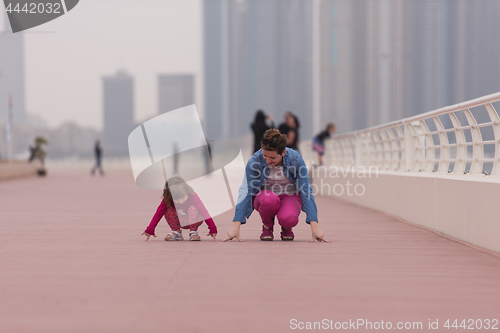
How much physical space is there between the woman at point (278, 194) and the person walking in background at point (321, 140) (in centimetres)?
1118

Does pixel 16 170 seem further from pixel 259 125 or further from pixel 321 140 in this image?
pixel 259 125

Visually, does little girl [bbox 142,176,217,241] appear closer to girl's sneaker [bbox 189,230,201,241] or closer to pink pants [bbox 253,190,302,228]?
girl's sneaker [bbox 189,230,201,241]

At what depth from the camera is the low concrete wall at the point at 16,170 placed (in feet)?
80.8

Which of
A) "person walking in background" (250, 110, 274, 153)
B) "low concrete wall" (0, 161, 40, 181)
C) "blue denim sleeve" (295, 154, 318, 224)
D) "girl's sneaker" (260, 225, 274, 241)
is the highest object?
"person walking in background" (250, 110, 274, 153)

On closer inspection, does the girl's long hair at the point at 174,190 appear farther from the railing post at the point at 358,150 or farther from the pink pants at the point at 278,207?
the railing post at the point at 358,150

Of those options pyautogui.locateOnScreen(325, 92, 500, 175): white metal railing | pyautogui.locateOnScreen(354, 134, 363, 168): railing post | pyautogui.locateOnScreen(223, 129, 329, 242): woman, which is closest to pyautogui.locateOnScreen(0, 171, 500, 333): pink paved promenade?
pyautogui.locateOnScreen(223, 129, 329, 242): woman

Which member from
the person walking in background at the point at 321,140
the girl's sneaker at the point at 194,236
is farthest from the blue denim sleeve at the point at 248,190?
the person walking in background at the point at 321,140

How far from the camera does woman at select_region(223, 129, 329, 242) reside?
6.02 meters

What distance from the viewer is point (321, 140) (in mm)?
17625

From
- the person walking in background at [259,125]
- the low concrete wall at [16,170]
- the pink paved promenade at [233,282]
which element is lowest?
the low concrete wall at [16,170]

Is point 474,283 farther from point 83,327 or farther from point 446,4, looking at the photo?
point 446,4

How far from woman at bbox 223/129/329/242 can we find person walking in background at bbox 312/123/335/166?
11.2 m

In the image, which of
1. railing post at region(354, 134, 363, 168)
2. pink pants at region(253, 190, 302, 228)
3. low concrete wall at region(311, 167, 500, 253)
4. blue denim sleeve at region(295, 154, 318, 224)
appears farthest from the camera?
railing post at region(354, 134, 363, 168)

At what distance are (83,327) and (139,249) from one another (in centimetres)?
269
